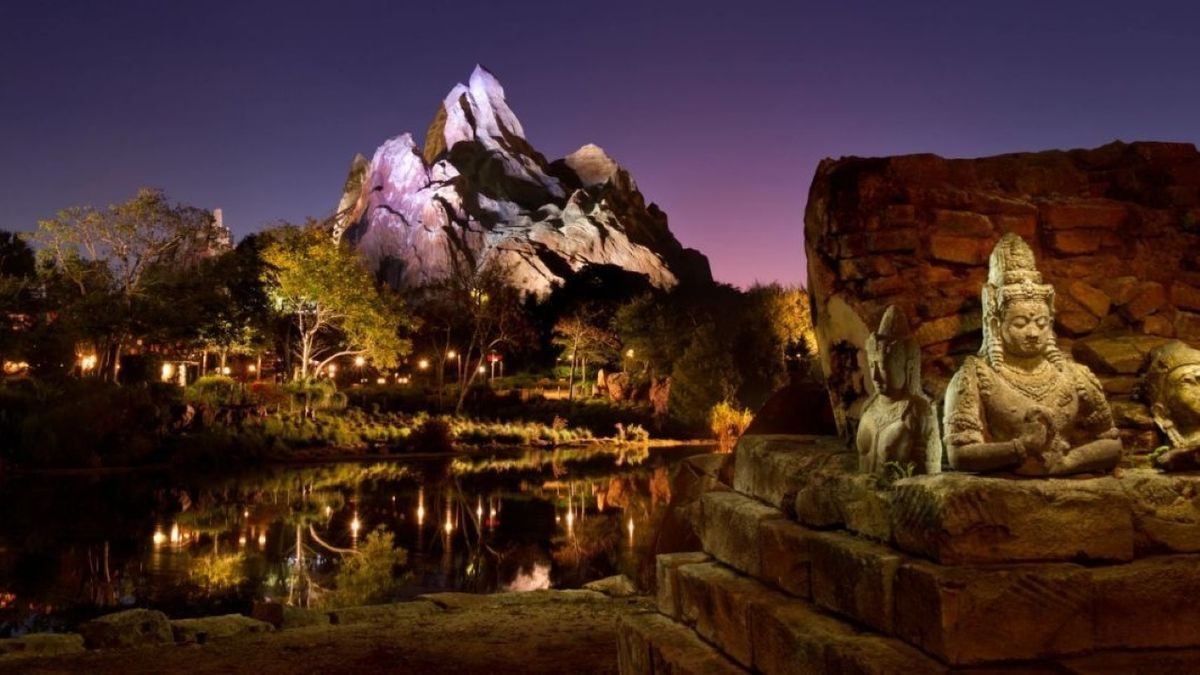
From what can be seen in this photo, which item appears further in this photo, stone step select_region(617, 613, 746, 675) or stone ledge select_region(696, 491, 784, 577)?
stone ledge select_region(696, 491, 784, 577)

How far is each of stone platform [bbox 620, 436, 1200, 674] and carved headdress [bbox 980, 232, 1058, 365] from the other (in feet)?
2.19

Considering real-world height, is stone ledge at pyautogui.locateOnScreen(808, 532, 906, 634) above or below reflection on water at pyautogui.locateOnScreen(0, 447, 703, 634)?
above

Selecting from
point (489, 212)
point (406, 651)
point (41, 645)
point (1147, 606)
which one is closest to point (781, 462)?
point (1147, 606)

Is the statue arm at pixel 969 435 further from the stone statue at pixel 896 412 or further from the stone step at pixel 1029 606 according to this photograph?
the stone step at pixel 1029 606

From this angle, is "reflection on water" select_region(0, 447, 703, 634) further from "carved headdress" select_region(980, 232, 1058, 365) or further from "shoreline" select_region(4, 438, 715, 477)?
"carved headdress" select_region(980, 232, 1058, 365)

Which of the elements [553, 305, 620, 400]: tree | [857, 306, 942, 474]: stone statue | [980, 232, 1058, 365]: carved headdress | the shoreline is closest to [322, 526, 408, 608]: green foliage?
[857, 306, 942, 474]: stone statue

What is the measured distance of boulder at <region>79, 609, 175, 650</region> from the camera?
6.75m

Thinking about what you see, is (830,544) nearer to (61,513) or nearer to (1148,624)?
(1148,624)

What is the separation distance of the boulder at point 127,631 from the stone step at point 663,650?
3.73 metres

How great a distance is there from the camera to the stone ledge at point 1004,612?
297 centimetres

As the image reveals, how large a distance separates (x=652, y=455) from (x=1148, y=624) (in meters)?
22.8

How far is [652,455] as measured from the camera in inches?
1016

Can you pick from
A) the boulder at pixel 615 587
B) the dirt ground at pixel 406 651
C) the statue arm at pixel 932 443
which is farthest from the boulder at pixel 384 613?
the statue arm at pixel 932 443

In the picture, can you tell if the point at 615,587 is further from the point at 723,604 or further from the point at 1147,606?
the point at 1147,606
